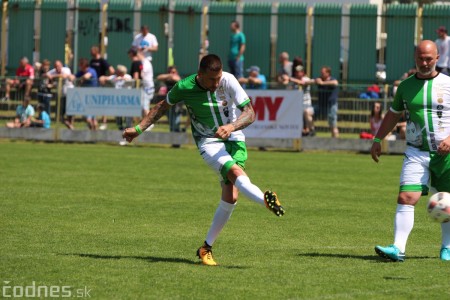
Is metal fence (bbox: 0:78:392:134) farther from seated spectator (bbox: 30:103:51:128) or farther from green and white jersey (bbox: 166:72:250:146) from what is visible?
green and white jersey (bbox: 166:72:250:146)

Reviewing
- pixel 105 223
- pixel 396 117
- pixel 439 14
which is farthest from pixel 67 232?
pixel 439 14

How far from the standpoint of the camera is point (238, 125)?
33.4 ft

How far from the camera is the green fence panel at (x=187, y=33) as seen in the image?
33688mm

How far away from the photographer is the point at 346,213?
14.6 meters

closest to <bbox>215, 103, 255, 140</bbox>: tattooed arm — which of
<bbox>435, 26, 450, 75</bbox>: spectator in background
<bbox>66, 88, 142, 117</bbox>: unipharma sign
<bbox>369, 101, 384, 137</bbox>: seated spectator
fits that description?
<bbox>369, 101, 384, 137</bbox>: seated spectator

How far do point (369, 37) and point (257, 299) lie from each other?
24.1 m

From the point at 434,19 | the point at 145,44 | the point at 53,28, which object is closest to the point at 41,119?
the point at 145,44

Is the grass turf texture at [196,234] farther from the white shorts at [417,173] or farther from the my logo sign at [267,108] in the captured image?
the my logo sign at [267,108]

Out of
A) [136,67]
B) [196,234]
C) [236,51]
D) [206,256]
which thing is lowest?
[196,234]

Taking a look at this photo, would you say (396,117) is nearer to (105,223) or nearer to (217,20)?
(105,223)

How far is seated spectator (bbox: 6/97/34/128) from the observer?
27734 millimetres

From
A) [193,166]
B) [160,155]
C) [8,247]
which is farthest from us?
[160,155]

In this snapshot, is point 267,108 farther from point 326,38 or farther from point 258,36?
point 258,36

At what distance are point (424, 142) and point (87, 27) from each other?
82.3 ft
